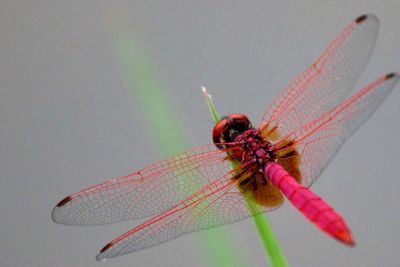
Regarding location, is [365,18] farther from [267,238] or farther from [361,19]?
[267,238]

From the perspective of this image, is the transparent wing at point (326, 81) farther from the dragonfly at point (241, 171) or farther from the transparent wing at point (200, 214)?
the transparent wing at point (200, 214)

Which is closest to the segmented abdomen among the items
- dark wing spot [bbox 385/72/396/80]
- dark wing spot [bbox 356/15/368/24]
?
dark wing spot [bbox 385/72/396/80]

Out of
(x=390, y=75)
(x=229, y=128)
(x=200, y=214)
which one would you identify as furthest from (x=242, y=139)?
(x=390, y=75)

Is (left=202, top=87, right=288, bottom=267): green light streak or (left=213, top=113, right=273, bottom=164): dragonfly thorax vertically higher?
(left=213, top=113, right=273, bottom=164): dragonfly thorax

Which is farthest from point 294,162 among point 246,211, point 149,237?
point 149,237

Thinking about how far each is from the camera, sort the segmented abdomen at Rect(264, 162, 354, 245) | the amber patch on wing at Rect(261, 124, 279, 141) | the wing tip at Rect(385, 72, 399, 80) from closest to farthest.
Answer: the segmented abdomen at Rect(264, 162, 354, 245) < the wing tip at Rect(385, 72, 399, 80) < the amber patch on wing at Rect(261, 124, 279, 141)

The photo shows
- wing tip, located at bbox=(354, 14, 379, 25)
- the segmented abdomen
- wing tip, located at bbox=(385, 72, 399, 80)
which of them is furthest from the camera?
wing tip, located at bbox=(354, 14, 379, 25)

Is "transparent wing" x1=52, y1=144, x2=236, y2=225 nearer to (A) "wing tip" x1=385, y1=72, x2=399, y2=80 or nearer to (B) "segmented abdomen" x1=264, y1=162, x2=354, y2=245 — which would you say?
(B) "segmented abdomen" x1=264, y1=162, x2=354, y2=245
